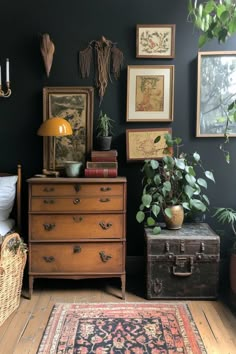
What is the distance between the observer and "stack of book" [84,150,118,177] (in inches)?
118

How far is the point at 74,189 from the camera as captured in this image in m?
→ 2.92

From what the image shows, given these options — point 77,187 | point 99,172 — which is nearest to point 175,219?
point 99,172

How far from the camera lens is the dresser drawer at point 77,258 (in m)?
2.94

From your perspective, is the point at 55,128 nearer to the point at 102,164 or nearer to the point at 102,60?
the point at 102,164

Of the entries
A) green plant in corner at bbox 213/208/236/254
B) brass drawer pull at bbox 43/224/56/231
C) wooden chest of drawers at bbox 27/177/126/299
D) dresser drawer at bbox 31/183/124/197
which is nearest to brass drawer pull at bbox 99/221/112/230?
wooden chest of drawers at bbox 27/177/126/299

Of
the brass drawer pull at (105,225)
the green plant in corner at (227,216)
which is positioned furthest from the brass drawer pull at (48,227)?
the green plant in corner at (227,216)

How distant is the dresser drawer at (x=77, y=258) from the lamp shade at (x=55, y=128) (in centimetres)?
83

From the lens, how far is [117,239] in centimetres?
294

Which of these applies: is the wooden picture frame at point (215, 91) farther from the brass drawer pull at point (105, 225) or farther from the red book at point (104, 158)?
the brass drawer pull at point (105, 225)

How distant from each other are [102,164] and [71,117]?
1.72ft

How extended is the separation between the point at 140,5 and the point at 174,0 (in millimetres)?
284

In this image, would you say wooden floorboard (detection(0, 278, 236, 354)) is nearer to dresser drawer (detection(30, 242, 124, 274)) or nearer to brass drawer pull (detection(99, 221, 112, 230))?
dresser drawer (detection(30, 242, 124, 274))

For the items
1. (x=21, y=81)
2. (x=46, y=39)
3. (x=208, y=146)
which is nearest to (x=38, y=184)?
(x=21, y=81)

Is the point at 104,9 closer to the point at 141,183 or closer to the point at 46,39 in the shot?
the point at 46,39
